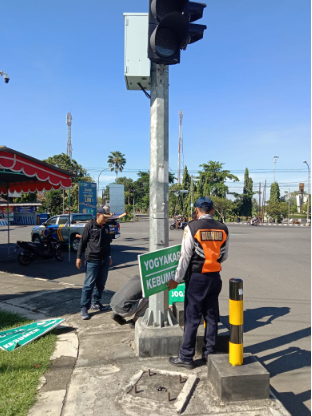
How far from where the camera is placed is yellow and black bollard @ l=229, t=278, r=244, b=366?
3.11 meters

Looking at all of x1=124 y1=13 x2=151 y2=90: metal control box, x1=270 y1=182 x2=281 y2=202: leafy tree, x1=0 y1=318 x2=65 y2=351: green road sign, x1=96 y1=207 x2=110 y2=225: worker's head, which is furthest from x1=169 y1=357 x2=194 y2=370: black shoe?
x1=270 y1=182 x2=281 y2=202: leafy tree

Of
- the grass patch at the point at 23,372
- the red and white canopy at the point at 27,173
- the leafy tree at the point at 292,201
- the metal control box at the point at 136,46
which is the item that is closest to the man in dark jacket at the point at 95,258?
the grass patch at the point at 23,372

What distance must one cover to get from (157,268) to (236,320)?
99 centimetres

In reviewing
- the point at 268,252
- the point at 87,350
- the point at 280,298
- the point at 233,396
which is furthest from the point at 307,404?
the point at 268,252

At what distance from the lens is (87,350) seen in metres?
4.17

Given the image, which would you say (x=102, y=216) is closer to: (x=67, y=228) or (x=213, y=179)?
(x=67, y=228)

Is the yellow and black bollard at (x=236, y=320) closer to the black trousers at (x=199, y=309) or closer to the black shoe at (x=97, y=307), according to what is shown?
the black trousers at (x=199, y=309)

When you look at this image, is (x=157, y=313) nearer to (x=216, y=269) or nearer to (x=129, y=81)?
(x=216, y=269)

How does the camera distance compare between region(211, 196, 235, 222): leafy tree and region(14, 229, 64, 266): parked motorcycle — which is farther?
region(211, 196, 235, 222): leafy tree

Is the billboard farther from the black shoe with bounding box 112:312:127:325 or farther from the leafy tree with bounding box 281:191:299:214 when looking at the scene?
the leafy tree with bounding box 281:191:299:214

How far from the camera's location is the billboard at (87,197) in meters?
20.0

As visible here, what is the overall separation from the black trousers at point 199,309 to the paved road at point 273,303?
87 centimetres

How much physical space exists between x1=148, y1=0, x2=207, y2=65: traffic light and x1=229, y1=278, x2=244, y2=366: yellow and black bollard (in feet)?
8.25

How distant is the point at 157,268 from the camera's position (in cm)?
366
